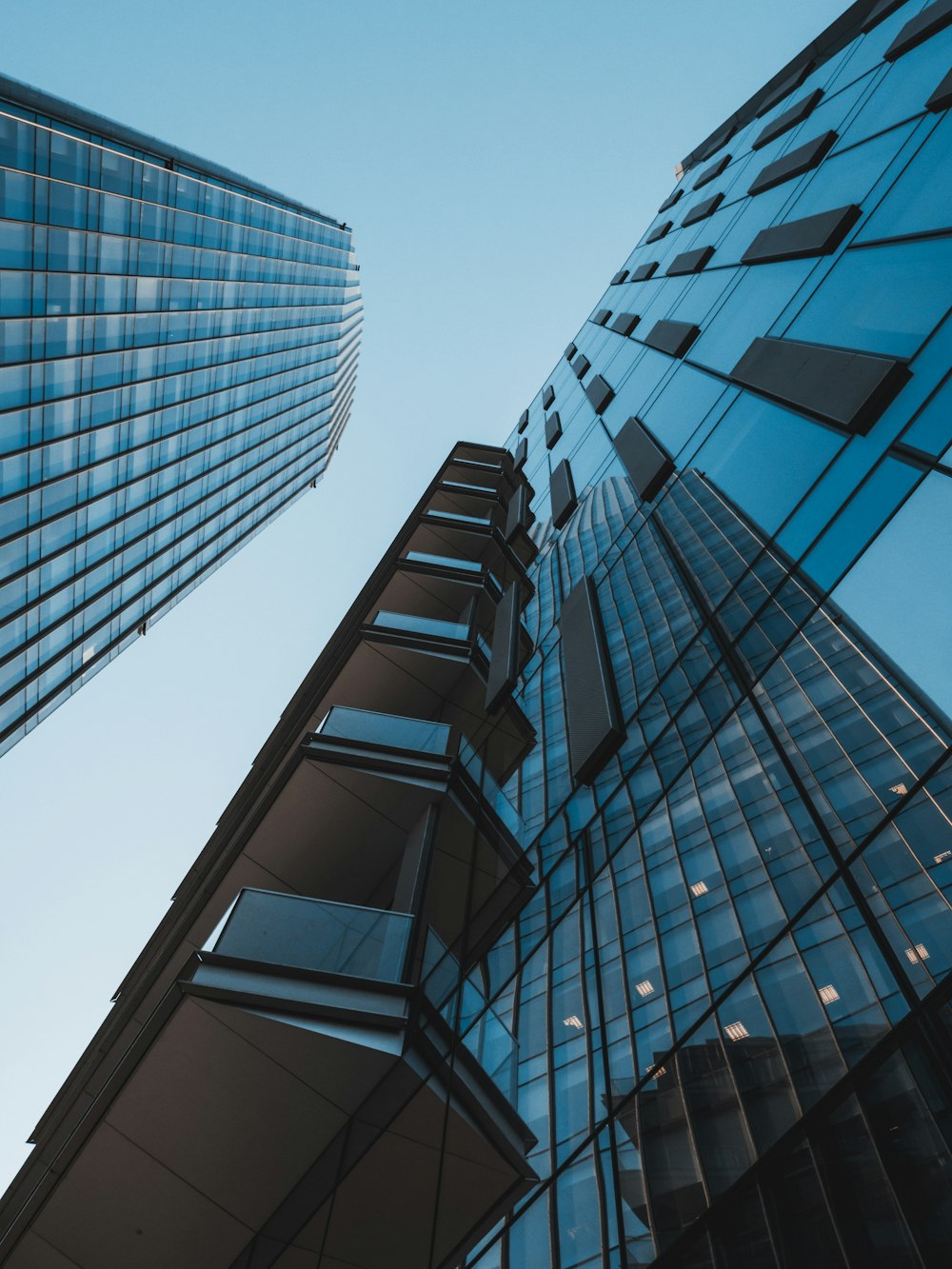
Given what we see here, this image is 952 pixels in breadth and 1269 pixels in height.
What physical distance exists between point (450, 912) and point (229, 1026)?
515 cm

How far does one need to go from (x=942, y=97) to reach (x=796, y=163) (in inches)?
253

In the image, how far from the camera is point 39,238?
36625 mm

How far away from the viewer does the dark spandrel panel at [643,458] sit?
14367 mm

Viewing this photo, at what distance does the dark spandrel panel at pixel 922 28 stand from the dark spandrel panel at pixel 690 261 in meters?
5.60

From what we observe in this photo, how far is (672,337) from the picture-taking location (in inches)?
706

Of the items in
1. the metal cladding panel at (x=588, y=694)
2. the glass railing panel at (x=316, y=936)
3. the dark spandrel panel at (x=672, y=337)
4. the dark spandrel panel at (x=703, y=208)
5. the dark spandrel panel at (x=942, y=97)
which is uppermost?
the dark spandrel panel at (x=942, y=97)

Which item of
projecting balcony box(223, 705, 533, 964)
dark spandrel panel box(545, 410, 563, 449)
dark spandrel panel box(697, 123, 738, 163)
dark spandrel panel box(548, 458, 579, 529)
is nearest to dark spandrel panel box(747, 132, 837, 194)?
dark spandrel panel box(548, 458, 579, 529)

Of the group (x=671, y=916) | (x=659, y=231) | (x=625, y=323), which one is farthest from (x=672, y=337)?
(x=659, y=231)

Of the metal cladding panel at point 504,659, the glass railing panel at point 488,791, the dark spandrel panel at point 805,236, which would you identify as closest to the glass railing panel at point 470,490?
the metal cladding panel at point 504,659

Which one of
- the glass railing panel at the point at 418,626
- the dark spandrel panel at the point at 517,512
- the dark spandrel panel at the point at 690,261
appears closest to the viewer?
the glass railing panel at the point at 418,626

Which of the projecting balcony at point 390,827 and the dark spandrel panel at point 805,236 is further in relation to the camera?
the projecting balcony at point 390,827

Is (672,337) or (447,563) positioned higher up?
(672,337)

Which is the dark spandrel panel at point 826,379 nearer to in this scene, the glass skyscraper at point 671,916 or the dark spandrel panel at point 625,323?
the glass skyscraper at point 671,916

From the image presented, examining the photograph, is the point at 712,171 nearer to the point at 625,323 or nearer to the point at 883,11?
the point at 625,323
